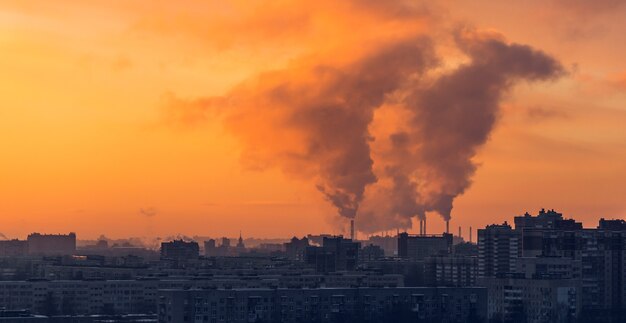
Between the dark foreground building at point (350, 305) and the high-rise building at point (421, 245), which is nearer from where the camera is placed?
the dark foreground building at point (350, 305)

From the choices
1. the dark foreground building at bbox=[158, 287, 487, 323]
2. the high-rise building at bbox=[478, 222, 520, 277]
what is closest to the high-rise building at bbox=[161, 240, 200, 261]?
the high-rise building at bbox=[478, 222, 520, 277]

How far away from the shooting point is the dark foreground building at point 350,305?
90.9m

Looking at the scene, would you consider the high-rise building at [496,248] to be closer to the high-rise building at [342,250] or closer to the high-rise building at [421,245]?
the high-rise building at [342,250]

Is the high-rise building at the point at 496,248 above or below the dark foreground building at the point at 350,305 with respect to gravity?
above

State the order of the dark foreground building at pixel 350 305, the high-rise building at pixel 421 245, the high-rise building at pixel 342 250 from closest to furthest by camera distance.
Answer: the dark foreground building at pixel 350 305 < the high-rise building at pixel 342 250 < the high-rise building at pixel 421 245

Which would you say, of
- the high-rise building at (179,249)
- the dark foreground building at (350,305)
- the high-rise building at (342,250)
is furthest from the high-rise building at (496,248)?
the high-rise building at (179,249)

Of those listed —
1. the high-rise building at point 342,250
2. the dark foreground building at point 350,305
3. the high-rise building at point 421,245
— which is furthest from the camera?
the high-rise building at point 421,245

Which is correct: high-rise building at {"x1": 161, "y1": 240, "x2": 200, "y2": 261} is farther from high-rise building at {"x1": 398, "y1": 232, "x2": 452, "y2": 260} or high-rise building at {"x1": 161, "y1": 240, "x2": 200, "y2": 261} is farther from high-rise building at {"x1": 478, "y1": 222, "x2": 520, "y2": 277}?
high-rise building at {"x1": 478, "y1": 222, "x2": 520, "y2": 277}

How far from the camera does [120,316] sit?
97.8 metres

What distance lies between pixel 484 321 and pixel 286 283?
2611 cm

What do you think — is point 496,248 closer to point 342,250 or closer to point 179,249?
point 342,250

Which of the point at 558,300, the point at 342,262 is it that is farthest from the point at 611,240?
the point at 342,262

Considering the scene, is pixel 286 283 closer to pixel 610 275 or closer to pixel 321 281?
pixel 321 281

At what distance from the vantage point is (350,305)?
9594 centimetres
